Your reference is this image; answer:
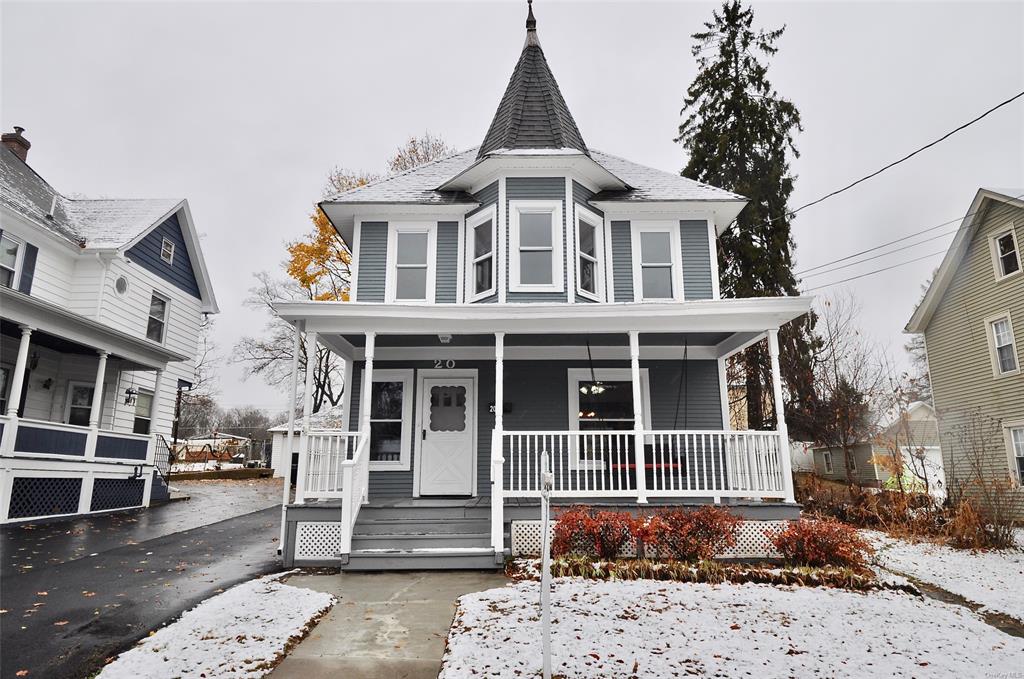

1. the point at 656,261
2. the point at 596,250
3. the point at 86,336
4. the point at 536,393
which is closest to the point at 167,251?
the point at 86,336

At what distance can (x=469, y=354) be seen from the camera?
10.0m

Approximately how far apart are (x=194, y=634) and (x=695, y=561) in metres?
5.36

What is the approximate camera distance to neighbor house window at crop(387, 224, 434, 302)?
10406 mm

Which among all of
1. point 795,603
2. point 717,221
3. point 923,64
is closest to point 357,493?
point 795,603

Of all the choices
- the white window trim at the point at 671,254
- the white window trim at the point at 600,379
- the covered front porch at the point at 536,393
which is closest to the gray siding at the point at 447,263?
the covered front porch at the point at 536,393

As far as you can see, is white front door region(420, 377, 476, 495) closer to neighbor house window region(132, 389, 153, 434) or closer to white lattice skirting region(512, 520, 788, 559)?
white lattice skirting region(512, 520, 788, 559)

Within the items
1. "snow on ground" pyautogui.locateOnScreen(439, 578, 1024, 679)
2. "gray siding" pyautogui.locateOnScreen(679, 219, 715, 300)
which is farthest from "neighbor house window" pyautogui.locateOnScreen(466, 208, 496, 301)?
"snow on ground" pyautogui.locateOnScreen(439, 578, 1024, 679)

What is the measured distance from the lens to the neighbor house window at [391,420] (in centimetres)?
973

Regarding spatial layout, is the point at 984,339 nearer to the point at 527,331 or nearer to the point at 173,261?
the point at 527,331

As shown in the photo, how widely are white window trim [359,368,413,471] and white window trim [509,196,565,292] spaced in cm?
250

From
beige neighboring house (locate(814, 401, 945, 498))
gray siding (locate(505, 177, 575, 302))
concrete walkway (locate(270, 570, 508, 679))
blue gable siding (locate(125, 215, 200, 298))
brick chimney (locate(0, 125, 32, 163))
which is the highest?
brick chimney (locate(0, 125, 32, 163))

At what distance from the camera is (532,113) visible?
10906 millimetres

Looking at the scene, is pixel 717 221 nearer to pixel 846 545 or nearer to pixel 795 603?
pixel 846 545

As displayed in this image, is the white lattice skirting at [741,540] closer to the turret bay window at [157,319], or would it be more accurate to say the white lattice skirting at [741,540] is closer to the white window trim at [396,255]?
the white window trim at [396,255]
